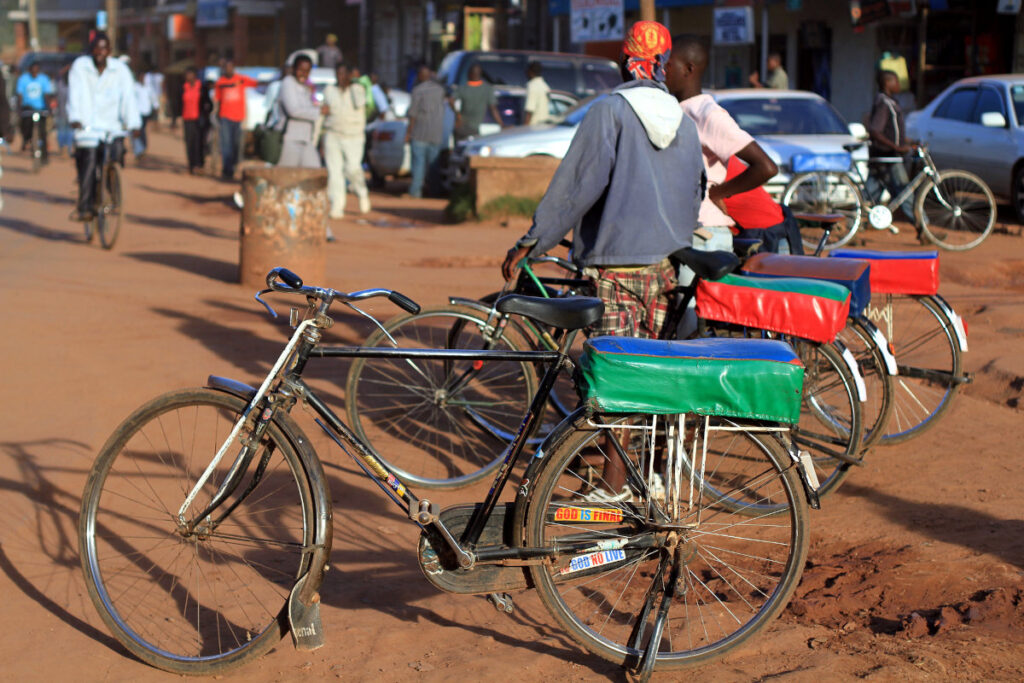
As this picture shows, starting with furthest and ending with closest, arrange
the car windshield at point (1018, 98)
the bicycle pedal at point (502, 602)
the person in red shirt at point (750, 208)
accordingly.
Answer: the car windshield at point (1018, 98), the person in red shirt at point (750, 208), the bicycle pedal at point (502, 602)

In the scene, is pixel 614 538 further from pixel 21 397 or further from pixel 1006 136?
pixel 1006 136

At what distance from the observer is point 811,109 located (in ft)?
48.6

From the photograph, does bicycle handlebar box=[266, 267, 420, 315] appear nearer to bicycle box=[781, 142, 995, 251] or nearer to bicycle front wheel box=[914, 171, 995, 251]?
bicycle box=[781, 142, 995, 251]

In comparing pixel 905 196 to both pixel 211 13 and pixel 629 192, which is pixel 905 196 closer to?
pixel 629 192

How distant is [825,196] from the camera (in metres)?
13.1

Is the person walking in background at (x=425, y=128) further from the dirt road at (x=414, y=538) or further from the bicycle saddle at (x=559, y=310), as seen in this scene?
the bicycle saddle at (x=559, y=310)

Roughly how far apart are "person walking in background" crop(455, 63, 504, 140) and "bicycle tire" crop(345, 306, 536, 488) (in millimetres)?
12235

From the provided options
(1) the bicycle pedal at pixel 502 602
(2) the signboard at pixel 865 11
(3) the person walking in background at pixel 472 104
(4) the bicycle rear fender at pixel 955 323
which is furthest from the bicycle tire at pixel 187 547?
(2) the signboard at pixel 865 11

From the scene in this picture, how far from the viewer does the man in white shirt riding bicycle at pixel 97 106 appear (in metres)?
11.8

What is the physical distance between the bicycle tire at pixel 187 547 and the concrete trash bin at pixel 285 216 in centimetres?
484

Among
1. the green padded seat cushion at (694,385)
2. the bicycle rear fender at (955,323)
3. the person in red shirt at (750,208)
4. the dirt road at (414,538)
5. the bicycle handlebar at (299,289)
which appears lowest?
the dirt road at (414,538)

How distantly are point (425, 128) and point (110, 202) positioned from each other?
6.32 metres

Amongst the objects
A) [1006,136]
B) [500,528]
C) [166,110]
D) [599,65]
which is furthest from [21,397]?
[166,110]

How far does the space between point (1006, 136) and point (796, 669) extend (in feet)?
40.5
